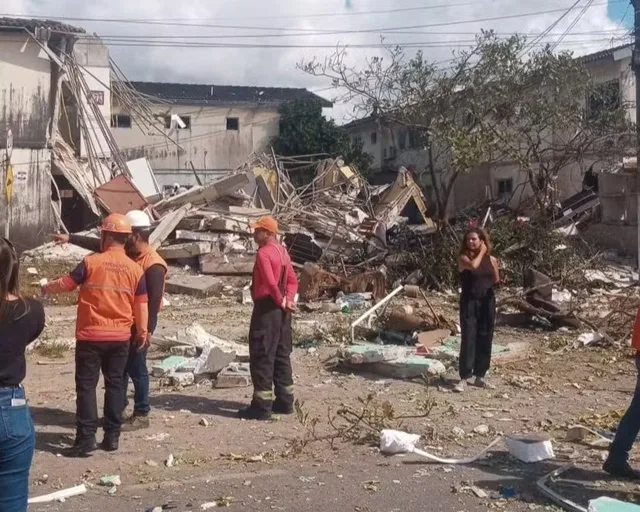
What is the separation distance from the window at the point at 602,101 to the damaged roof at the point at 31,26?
1339cm

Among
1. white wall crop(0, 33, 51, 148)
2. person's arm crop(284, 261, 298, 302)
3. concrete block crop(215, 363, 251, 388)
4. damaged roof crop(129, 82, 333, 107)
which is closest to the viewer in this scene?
person's arm crop(284, 261, 298, 302)

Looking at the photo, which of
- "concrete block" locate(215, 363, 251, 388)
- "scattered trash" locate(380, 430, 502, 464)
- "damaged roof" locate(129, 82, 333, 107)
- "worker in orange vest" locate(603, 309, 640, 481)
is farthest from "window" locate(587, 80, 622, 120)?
"damaged roof" locate(129, 82, 333, 107)

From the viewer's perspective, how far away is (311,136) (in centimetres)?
3766

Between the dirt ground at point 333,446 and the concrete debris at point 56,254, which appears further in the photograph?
the concrete debris at point 56,254

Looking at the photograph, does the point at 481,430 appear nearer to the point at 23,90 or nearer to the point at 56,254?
the point at 56,254

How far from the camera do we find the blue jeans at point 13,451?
3492 millimetres

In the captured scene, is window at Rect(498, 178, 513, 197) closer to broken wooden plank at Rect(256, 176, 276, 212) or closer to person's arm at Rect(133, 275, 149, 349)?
broken wooden plank at Rect(256, 176, 276, 212)

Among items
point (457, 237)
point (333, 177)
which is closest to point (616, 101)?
point (457, 237)

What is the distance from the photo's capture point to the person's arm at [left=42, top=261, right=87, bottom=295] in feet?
19.7

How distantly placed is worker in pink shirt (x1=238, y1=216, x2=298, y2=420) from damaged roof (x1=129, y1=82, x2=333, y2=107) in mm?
33472

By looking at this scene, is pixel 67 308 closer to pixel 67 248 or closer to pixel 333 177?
pixel 67 248

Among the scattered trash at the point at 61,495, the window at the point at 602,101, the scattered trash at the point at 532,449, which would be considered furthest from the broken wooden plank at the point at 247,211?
the scattered trash at the point at 61,495

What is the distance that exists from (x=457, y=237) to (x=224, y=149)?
2582cm

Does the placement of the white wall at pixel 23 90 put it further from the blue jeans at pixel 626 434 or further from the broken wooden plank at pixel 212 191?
the blue jeans at pixel 626 434
